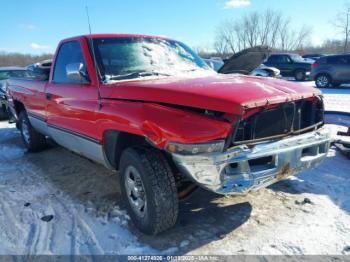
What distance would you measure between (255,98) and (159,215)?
4.13 ft

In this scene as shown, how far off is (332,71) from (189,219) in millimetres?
14818

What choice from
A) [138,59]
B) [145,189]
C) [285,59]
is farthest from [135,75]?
[285,59]

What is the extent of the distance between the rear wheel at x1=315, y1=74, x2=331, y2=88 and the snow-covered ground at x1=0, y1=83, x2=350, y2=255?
12635 mm

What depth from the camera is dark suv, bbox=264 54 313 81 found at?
1983 cm

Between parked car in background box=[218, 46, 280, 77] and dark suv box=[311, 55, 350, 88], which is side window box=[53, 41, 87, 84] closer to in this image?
parked car in background box=[218, 46, 280, 77]

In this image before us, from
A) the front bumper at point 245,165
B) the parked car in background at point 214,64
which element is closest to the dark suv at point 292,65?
the parked car in background at point 214,64

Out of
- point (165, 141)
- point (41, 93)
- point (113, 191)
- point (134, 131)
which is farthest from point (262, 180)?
point (41, 93)

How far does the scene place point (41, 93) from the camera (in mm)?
5031

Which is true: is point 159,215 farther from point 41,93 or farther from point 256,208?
point 41,93

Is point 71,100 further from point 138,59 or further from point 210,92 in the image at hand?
point 210,92

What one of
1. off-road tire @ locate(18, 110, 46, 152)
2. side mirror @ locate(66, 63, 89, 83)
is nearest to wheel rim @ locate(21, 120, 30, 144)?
off-road tire @ locate(18, 110, 46, 152)

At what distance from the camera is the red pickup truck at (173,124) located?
2.67m

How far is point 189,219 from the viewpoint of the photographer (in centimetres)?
350

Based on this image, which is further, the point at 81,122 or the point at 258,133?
the point at 81,122
